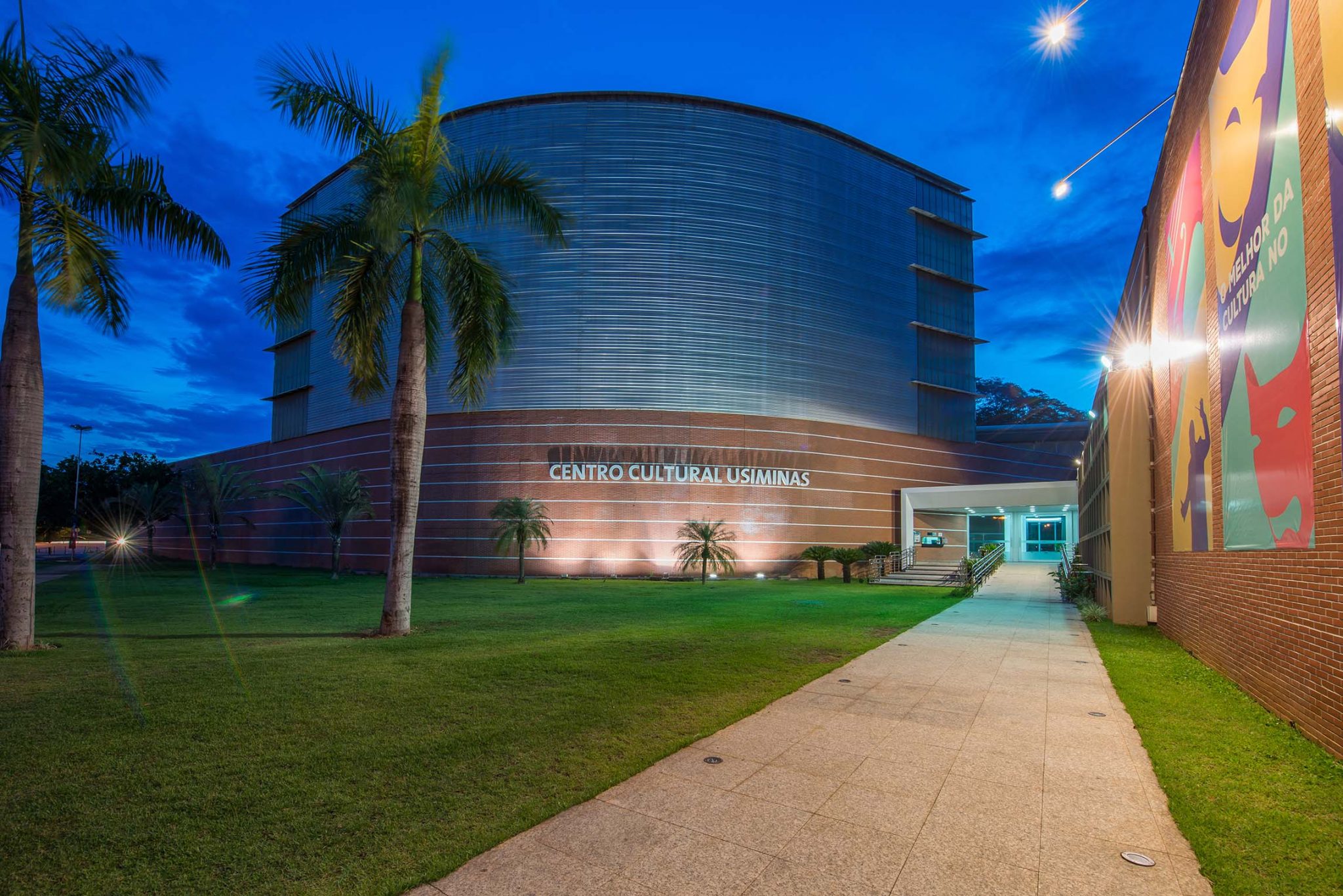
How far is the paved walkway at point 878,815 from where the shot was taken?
3830 mm

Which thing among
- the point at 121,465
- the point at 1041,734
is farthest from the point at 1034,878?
the point at 121,465

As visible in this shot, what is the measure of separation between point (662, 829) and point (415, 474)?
33.1 ft

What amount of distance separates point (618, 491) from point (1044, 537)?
1301 inches

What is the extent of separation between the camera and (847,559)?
106 feet

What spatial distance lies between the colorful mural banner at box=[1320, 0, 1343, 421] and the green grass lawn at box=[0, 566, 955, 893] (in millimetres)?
6420

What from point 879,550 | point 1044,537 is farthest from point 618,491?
point 1044,537

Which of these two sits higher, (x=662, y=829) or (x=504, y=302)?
(x=504, y=302)

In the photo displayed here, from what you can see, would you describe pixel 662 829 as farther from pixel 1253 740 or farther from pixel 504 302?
pixel 504 302

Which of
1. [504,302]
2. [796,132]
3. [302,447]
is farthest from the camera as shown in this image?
[302,447]

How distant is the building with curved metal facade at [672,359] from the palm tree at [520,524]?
1.18 meters

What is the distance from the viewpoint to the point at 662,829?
4.43 m

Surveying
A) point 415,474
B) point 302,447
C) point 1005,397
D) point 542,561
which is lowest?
point 542,561

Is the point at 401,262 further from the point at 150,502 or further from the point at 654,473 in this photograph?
the point at 150,502

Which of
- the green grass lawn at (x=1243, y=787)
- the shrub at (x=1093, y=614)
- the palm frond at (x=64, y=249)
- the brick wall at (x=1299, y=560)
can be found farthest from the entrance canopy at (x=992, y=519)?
the palm frond at (x=64, y=249)
